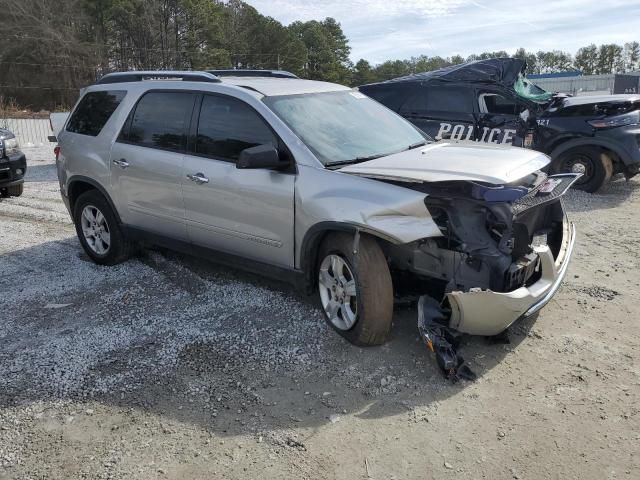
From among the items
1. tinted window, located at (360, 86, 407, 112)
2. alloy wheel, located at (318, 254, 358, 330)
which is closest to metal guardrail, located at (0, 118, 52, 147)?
tinted window, located at (360, 86, 407, 112)

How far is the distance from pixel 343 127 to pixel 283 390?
2.13 meters

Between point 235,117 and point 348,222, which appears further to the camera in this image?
point 235,117

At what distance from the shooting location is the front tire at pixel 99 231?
5.64 metres

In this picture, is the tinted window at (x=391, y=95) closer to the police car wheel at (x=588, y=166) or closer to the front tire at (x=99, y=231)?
the police car wheel at (x=588, y=166)

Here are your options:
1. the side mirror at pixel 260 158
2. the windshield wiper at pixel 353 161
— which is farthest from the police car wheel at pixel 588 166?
the side mirror at pixel 260 158

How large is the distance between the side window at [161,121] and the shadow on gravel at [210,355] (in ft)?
4.32

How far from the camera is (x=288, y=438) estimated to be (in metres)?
3.04

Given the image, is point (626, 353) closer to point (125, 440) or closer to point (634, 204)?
point (125, 440)

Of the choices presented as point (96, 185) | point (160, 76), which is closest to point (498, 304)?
point (160, 76)

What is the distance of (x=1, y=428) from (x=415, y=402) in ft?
7.80

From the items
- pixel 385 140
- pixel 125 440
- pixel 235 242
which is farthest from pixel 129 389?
pixel 385 140

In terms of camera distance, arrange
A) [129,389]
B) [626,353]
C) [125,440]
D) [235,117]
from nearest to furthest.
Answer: [125,440] → [129,389] → [626,353] → [235,117]

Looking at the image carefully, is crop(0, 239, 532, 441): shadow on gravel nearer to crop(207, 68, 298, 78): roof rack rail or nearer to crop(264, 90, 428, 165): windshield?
crop(264, 90, 428, 165): windshield

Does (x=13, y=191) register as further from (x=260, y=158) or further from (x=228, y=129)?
(x=260, y=158)
